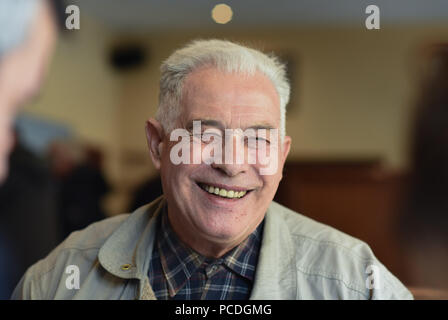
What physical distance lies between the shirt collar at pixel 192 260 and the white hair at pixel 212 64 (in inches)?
7.6

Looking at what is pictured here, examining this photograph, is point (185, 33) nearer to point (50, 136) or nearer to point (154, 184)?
point (154, 184)

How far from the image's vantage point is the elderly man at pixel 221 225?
2.38ft

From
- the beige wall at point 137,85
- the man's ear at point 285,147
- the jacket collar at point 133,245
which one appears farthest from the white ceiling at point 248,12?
the jacket collar at point 133,245

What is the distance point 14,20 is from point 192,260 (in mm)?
535

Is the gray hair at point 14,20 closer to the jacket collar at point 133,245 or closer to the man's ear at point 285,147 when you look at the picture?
the jacket collar at point 133,245

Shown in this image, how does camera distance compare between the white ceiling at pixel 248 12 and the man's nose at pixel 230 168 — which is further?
the white ceiling at pixel 248 12

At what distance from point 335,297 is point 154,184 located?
38 cm

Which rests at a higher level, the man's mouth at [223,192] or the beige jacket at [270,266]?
the man's mouth at [223,192]

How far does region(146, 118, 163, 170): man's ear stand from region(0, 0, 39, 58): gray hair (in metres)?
0.27

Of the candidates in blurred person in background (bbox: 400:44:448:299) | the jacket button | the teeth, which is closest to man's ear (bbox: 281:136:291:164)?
the teeth

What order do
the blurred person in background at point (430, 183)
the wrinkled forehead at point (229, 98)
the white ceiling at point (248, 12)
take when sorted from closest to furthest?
the wrinkled forehead at point (229, 98)
the white ceiling at point (248, 12)
the blurred person in background at point (430, 183)

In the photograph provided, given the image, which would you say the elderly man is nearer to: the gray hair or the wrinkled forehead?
the wrinkled forehead

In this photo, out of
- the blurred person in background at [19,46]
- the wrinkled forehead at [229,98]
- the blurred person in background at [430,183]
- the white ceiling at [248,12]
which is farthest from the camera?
the blurred person in background at [430,183]
